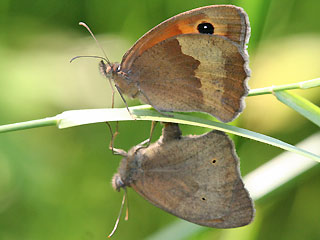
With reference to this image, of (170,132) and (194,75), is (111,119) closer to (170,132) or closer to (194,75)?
(170,132)

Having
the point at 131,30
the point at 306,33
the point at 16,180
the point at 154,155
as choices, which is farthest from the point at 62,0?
the point at 306,33

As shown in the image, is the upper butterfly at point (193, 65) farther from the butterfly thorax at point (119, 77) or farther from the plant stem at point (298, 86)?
the plant stem at point (298, 86)

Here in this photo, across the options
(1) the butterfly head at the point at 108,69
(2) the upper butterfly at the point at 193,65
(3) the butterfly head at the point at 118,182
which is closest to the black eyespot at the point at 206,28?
(2) the upper butterfly at the point at 193,65

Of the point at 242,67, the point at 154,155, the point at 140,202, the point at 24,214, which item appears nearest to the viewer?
the point at 242,67

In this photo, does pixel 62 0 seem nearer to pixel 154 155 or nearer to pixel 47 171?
pixel 47 171

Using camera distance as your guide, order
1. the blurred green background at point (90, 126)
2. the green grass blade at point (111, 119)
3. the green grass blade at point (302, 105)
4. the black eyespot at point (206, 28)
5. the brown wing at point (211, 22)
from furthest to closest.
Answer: the blurred green background at point (90, 126) → the black eyespot at point (206, 28) → the brown wing at point (211, 22) → the green grass blade at point (302, 105) → the green grass blade at point (111, 119)

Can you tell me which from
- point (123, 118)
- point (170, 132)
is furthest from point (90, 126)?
point (123, 118)
